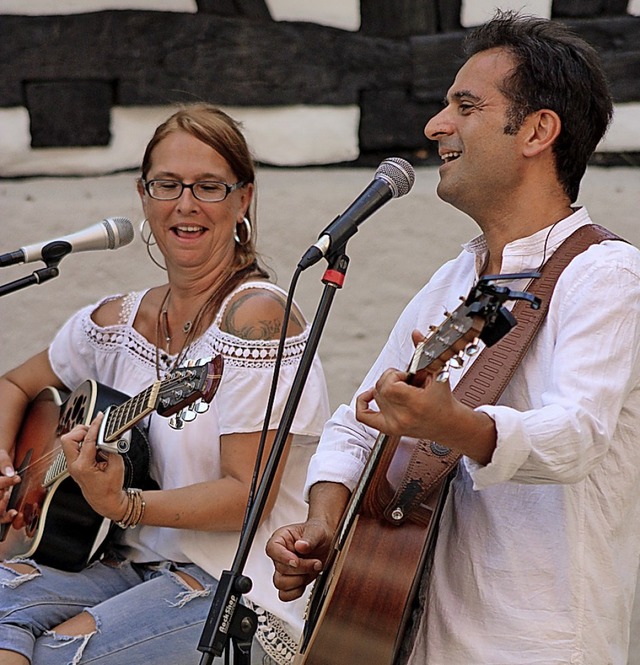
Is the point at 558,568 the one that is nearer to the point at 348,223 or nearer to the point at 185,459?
the point at 348,223

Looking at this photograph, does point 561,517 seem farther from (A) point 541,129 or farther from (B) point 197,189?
(B) point 197,189

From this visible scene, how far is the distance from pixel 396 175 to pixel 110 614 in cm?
115

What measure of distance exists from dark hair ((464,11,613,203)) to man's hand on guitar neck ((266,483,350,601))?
0.79m

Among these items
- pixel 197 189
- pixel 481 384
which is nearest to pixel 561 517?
pixel 481 384

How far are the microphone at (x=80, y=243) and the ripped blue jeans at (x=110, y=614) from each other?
75cm

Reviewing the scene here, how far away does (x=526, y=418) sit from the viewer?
190 cm

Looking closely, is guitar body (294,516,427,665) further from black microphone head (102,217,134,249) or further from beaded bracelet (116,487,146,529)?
black microphone head (102,217,134,249)

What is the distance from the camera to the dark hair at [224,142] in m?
2.89

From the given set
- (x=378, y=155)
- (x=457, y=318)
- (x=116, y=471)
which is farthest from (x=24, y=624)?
(x=378, y=155)

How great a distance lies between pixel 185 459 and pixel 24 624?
50 cm

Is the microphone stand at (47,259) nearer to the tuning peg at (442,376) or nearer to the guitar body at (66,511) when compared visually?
the guitar body at (66,511)

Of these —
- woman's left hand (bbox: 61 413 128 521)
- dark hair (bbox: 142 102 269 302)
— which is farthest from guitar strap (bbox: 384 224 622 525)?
dark hair (bbox: 142 102 269 302)

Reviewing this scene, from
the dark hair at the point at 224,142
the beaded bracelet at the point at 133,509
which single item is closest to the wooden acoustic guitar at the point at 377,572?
the beaded bracelet at the point at 133,509

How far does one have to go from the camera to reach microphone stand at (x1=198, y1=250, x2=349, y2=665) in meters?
1.93
